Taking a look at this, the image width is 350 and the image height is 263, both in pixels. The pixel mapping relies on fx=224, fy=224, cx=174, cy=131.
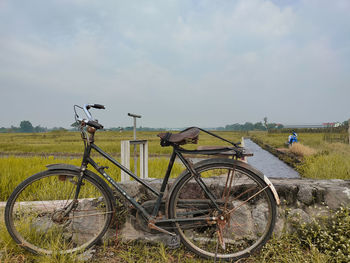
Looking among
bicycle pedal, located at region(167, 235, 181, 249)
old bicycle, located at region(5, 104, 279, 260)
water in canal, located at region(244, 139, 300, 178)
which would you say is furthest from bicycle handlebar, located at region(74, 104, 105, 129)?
water in canal, located at region(244, 139, 300, 178)

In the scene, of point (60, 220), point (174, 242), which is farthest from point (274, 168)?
point (60, 220)

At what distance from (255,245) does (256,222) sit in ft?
0.87

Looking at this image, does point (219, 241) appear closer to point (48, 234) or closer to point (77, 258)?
point (77, 258)

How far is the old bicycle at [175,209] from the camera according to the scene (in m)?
1.92

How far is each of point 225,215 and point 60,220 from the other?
58.5 inches

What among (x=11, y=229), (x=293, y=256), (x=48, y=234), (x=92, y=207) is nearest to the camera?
(x=293, y=256)

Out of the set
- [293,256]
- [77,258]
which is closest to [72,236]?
[77,258]

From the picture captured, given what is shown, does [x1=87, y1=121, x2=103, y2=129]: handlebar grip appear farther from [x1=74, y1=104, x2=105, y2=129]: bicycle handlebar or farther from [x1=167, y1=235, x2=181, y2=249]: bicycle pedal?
[x1=167, y1=235, x2=181, y2=249]: bicycle pedal

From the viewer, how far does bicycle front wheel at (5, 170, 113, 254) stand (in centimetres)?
197

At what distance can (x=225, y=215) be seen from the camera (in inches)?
76.0

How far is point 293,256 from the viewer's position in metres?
1.85

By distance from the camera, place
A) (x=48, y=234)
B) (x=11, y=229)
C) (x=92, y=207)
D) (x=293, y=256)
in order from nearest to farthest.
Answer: (x=293, y=256) < (x=11, y=229) < (x=48, y=234) < (x=92, y=207)

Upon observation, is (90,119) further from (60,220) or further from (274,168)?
(274,168)

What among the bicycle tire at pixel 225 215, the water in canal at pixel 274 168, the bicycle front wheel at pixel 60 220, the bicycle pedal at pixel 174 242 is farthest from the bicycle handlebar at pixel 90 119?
the water in canal at pixel 274 168
